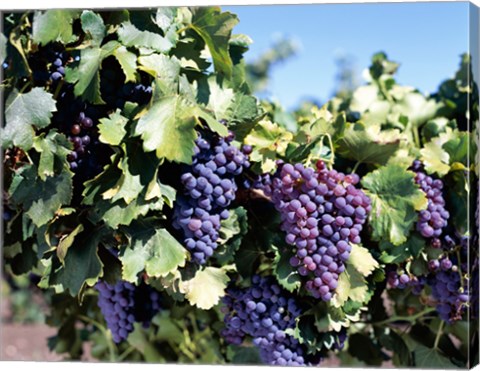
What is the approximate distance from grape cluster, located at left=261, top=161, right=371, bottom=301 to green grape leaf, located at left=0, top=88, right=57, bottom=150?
49 cm

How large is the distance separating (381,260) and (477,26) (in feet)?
1.81

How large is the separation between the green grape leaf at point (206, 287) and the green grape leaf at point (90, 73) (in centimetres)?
41

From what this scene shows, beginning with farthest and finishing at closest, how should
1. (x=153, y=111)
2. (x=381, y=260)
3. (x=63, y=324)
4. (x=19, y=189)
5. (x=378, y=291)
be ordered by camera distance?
1. (x=63, y=324)
2. (x=378, y=291)
3. (x=381, y=260)
4. (x=19, y=189)
5. (x=153, y=111)

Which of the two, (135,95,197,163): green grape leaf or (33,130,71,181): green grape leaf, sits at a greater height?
(135,95,197,163): green grape leaf

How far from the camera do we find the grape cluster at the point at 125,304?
1.73 metres

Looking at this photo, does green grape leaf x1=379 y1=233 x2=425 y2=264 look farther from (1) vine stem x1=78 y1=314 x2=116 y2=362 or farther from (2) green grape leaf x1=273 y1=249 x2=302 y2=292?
(1) vine stem x1=78 y1=314 x2=116 y2=362

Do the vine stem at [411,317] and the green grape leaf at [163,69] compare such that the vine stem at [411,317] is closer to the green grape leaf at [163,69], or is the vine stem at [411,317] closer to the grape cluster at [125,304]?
the grape cluster at [125,304]

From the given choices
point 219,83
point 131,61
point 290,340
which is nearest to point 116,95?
point 131,61

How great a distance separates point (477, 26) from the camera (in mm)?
1575

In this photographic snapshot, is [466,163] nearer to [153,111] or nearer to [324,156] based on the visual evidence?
[324,156]

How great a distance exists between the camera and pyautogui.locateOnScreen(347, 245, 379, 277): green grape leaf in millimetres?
1479

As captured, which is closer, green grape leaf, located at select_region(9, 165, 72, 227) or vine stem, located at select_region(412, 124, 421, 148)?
green grape leaf, located at select_region(9, 165, 72, 227)

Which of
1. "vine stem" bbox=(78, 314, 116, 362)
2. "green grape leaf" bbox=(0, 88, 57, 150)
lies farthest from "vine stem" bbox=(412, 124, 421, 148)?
"vine stem" bbox=(78, 314, 116, 362)

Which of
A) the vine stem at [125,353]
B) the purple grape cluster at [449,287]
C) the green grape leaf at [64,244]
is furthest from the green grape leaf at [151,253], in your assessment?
the vine stem at [125,353]
